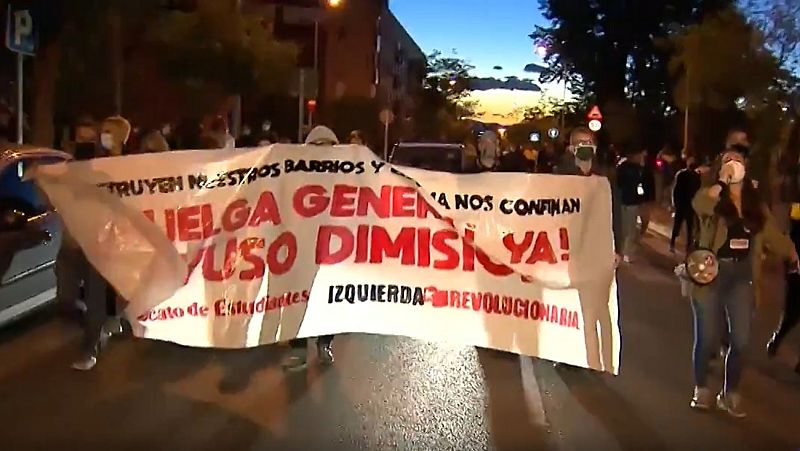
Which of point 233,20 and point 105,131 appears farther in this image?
point 233,20

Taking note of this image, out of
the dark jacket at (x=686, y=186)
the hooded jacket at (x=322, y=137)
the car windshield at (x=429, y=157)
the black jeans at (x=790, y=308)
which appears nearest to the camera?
the hooded jacket at (x=322, y=137)

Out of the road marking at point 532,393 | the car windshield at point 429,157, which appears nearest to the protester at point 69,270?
the road marking at point 532,393

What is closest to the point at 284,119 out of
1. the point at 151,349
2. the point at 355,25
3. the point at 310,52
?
the point at 310,52

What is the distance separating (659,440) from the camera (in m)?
6.80

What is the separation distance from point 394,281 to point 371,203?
0.51 metres

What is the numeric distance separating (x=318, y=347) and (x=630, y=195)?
927 centimetres

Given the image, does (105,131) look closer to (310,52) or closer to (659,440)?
(659,440)

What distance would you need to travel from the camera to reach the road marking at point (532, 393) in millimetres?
7308

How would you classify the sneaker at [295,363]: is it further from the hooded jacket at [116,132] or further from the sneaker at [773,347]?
the sneaker at [773,347]

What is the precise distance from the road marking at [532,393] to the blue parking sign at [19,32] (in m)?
6.81

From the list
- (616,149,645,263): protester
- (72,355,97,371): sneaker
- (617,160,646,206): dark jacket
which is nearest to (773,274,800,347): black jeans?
(72,355,97,371): sneaker

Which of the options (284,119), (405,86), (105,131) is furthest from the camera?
(405,86)

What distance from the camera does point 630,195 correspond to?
17.3 m

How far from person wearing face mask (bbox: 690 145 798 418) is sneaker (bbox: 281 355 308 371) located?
9.47 feet
